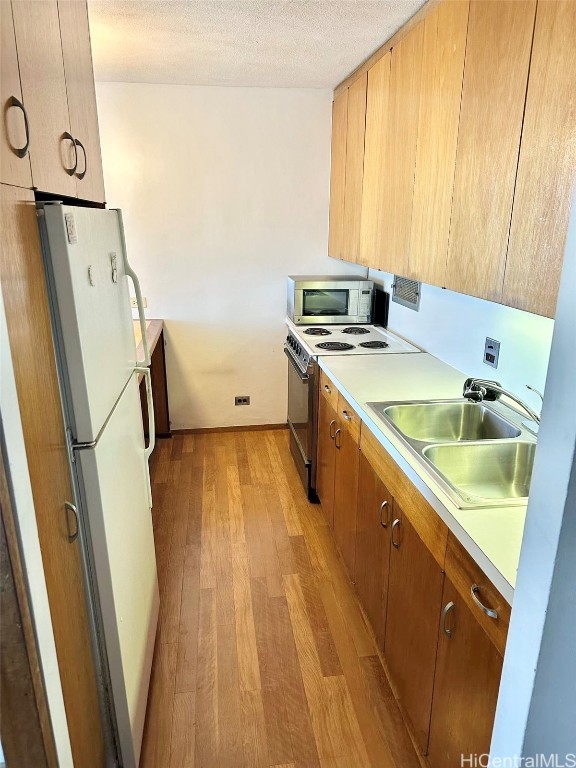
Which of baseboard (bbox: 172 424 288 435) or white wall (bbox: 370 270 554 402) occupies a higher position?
white wall (bbox: 370 270 554 402)

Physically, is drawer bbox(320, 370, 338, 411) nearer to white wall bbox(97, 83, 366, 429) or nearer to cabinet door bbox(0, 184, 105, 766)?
white wall bbox(97, 83, 366, 429)

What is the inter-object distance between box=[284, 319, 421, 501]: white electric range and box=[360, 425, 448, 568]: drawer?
95cm

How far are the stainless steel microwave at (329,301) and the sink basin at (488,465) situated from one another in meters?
2.00

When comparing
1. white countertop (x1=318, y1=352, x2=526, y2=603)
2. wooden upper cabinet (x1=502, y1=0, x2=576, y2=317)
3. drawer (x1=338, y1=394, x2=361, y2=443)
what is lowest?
drawer (x1=338, y1=394, x2=361, y2=443)

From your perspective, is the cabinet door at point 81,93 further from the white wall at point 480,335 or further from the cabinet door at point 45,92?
the white wall at point 480,335

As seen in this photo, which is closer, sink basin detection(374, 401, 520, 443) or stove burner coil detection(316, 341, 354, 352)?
sink basin detection(374, 401, 520, 443)

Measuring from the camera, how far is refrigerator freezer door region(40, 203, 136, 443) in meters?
1.16

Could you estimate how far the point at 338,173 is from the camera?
353 centimetres

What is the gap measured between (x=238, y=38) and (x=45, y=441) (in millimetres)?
2388

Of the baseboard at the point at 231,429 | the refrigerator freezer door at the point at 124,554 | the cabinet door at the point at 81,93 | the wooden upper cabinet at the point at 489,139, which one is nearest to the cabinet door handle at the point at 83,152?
the cabinet door at the point at 81,93

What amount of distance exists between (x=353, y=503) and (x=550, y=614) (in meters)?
1.55

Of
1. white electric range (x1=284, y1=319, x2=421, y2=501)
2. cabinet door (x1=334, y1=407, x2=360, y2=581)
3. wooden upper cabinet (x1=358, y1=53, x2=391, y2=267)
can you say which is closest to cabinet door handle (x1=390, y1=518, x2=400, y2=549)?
cabinet door (x1=334, y1=407, x2=360, y2=581)

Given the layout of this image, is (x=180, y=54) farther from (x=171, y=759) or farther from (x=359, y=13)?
(x=171, y=759)

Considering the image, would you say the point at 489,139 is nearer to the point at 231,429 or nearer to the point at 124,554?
the point at 124,554
